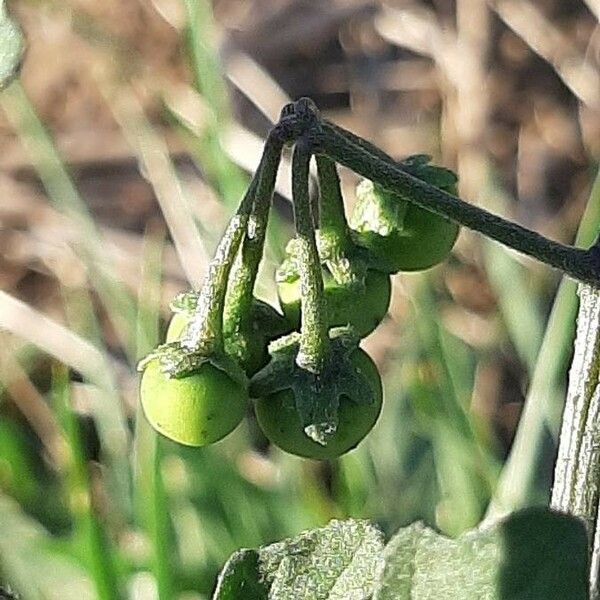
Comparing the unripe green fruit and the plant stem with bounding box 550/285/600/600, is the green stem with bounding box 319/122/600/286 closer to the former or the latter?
the plant stem with bounding box 550/285/600/600

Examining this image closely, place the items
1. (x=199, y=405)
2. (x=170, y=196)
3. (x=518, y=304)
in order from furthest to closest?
(x=170, y=196), (x=518, y=304), (x=199, y=405)

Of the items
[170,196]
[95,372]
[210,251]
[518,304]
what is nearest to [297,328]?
[518,304]

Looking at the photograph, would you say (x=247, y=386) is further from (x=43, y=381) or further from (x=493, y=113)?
(x=493, y=113)

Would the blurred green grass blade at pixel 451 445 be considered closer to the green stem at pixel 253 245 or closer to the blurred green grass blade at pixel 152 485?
the blurred green grass blade at pixel 152 485

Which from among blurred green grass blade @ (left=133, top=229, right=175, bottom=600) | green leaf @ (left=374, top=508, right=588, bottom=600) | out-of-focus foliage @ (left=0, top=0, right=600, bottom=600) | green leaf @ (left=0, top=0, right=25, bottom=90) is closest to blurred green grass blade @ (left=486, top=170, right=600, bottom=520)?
out-of-focus foliage @ (left=0, top=0, right=600, bottom=600)

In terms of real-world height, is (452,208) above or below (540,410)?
below

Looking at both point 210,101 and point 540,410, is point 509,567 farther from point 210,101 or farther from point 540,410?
point 210,101

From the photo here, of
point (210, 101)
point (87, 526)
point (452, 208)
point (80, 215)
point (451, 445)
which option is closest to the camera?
point (452, 208)
